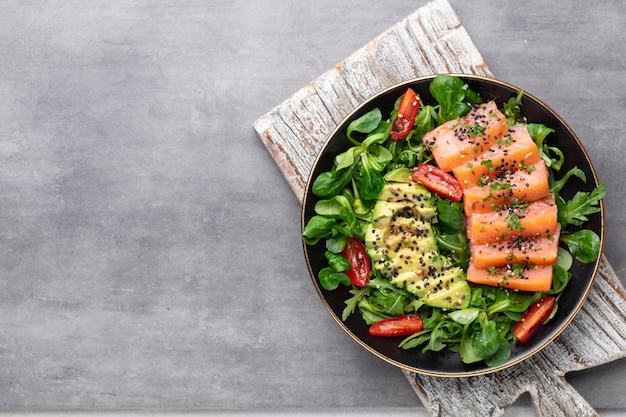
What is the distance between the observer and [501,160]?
2.43 metres

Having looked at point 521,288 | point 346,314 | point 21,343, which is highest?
point 521,288

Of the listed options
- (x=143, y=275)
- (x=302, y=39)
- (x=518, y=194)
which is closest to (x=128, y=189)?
(x=143, y=275)

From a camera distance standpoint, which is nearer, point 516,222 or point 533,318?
point 516,222

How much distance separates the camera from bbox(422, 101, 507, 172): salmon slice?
2.45 metres

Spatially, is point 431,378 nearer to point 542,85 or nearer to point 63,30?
point 542,85

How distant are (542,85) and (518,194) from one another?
29.0 inches

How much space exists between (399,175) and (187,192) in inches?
41.4

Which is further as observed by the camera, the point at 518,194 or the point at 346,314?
the point at 346,314

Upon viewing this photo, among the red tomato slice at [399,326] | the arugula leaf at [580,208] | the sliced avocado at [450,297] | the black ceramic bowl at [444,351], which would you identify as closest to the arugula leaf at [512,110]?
the black ceramic bowl at [444,351]

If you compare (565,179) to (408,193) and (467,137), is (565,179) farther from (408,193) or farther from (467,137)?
(408,193)

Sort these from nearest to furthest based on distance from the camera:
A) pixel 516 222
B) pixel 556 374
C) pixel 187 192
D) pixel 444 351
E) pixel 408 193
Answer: pixel 516 222, pixel 408 193, pixel 444 351, pixel 556 374, pixel 187 192

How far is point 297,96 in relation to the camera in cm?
280

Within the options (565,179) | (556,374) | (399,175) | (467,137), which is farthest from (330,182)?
(556,374)

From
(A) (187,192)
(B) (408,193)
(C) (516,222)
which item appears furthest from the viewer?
(A) (187,192)
